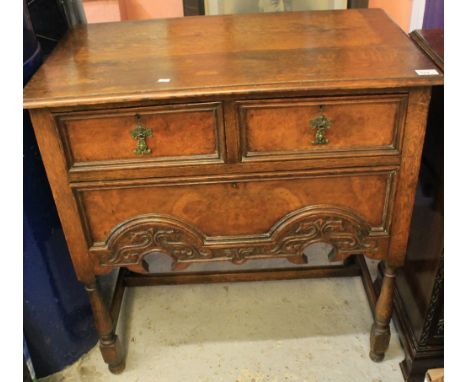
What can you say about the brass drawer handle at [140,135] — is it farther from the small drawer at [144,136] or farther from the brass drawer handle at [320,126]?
the brass drawer handle at [320,126]

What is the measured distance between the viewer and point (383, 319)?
1.57m

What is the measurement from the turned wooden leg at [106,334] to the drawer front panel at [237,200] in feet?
0.78

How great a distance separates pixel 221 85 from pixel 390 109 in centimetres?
39

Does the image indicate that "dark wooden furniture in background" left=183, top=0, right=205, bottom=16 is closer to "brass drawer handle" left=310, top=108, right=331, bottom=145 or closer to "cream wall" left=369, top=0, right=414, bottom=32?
"cream wall" left=369, top=0, right=414, bottom=32

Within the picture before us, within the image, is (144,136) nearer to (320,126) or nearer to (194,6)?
(320,126)

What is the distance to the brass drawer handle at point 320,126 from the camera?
3.89ft

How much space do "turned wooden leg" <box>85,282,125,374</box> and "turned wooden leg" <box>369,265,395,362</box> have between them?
0.81 metres

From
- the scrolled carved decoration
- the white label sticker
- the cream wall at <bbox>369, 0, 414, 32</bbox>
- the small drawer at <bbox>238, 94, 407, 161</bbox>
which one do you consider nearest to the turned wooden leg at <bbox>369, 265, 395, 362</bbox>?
the scrolled carved decoration

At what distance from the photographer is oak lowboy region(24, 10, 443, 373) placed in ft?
3.80

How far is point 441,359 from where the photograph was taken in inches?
61.7

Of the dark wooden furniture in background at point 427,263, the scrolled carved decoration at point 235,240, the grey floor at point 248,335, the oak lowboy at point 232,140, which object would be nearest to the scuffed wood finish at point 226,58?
the oak lowboy at point 232,140

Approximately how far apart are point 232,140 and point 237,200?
0.58 feet

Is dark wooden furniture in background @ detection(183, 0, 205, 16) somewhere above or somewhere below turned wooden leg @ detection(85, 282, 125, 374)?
above

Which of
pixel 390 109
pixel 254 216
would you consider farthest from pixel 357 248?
pixel 390 109
